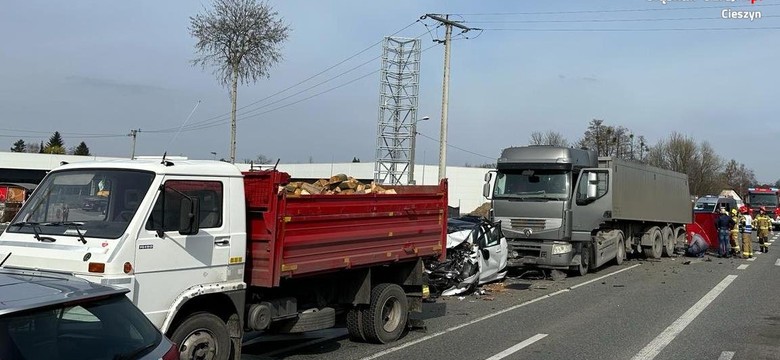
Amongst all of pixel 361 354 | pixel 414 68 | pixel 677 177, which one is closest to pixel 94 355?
pixel 361 354

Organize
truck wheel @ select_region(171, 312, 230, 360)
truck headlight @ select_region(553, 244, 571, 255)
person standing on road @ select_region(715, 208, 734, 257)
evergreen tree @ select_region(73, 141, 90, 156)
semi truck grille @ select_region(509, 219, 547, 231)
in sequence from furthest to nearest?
evergreen tree @ select_region(73, 141, 90, 156) → person standing on road @ select_region(715, 208, 734, 257) → semi truck grille @ select_region(509, 219, 547, 231) → truck headlight @ select_region(553, 244, 571, 255) → truck wheel @ select_region(171, 312, 230, 360)

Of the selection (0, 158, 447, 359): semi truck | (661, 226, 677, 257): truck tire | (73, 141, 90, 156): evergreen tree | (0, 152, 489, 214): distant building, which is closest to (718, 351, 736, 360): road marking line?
(0, 158, 447, 359): semi truck

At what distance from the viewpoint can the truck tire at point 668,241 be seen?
2311cm

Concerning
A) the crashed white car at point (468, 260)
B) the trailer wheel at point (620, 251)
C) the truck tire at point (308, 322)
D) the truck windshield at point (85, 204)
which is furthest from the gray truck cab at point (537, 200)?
the truck windshield at point (85, 204)

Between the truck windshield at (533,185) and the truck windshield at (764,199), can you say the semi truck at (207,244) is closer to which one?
the truck windshield at (533,185)

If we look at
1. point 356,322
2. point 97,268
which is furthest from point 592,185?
point 97,268

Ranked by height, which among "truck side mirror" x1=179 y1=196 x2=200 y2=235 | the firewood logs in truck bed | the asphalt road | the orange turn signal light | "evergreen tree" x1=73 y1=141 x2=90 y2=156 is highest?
"evergreen tree" x1=73 y1=141 x2=90 y2=156

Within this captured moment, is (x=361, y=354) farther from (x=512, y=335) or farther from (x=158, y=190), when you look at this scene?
(x=158, y=190)

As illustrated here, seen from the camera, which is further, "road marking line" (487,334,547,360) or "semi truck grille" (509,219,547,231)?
"semi truck grille" (509,219,547,231)

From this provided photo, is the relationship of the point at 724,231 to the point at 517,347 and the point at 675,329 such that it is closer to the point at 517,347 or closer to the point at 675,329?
the point at 675,329

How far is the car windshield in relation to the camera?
2934 mm

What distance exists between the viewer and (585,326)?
9.73 meters

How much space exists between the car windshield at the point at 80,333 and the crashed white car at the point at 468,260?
28.0 ft

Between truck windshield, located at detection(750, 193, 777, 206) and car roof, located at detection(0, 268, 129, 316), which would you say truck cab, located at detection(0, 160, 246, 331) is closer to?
car roof, located at detection(0, 268, 129, 316)
